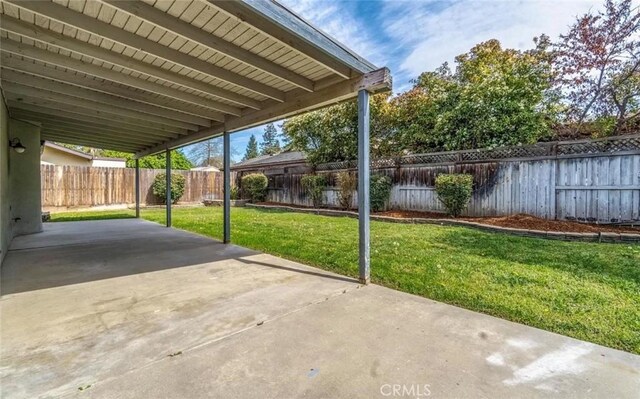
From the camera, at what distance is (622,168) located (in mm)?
5992

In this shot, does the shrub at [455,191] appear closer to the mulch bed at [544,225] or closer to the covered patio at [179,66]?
the mulch bed at [544,225]

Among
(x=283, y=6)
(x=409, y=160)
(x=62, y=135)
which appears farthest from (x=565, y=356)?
(x=62, y=135)

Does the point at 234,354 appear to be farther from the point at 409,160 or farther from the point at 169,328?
the point at 409,160

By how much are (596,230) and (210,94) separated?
730 centimetres

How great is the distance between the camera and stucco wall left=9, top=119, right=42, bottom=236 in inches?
269

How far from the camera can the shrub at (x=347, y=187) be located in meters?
10.5

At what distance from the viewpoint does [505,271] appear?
3.80 metres

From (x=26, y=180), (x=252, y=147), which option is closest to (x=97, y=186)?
(x=26, y=180)

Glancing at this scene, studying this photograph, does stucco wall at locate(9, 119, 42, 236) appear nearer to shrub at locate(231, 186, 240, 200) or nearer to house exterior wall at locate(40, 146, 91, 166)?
shrub at locate(231, 186, 240, 200)

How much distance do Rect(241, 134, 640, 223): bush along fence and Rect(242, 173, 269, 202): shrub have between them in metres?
6.27

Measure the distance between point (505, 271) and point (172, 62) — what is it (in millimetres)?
4808

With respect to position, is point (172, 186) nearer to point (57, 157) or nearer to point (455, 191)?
point (57, 157)

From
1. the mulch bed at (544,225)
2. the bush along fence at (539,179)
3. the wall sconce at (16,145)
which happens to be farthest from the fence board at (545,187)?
the wall sconce at (16,145)

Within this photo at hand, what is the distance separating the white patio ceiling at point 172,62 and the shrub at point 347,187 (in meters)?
5.33
